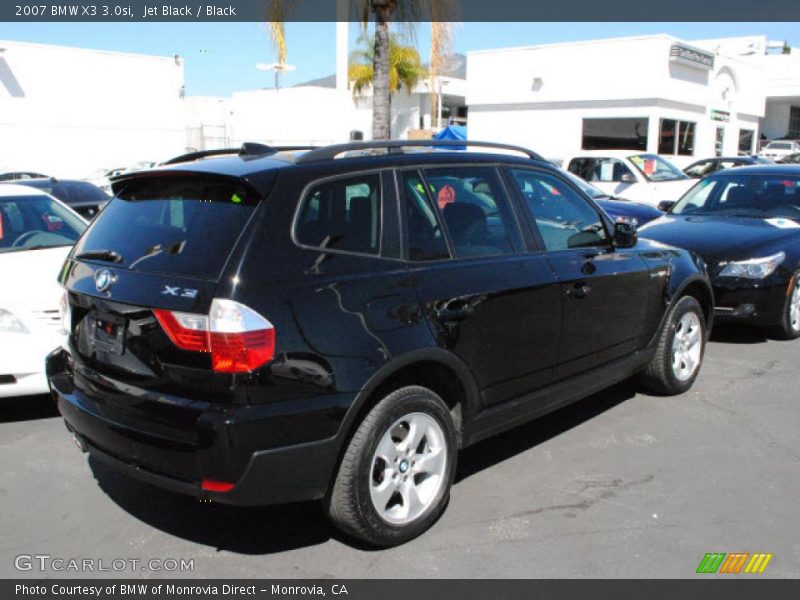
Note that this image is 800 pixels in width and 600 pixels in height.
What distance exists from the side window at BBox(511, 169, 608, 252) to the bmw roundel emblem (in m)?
2.29

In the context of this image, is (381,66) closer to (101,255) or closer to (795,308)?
(795,308)

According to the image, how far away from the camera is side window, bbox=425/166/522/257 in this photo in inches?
157

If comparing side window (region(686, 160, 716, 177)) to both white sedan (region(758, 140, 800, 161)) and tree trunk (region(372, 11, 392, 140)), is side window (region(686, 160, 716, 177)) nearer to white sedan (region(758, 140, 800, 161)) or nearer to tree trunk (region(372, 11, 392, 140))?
tree trunk (region(372, 11, 392, 140))

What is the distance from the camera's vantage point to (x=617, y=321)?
4941mm

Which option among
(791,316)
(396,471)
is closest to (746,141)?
(791,316)

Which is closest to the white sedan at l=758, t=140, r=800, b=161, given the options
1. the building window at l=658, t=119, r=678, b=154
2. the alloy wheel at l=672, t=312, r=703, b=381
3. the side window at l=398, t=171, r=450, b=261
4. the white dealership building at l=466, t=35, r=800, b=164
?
the white dealership building at l=466, t=35, r=800, b=164

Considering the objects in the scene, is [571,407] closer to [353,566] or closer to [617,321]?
[617,321]

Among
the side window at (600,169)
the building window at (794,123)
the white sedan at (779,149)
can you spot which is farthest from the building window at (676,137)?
the building window at (794,123)

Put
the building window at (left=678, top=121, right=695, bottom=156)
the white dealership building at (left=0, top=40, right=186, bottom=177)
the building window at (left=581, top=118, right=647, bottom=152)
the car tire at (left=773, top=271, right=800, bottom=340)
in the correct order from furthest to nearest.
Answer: the white dealership building at (left=0, top=40, right=186, bottom=177), the building window at (left=678, top=121, right=695, bottom=156), the building window at (left=581, top=118, right=647, bottom=152), the car tire at (left=773, top=271, right=800, bottom=340)

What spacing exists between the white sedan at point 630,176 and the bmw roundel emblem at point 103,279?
44.2 ft
